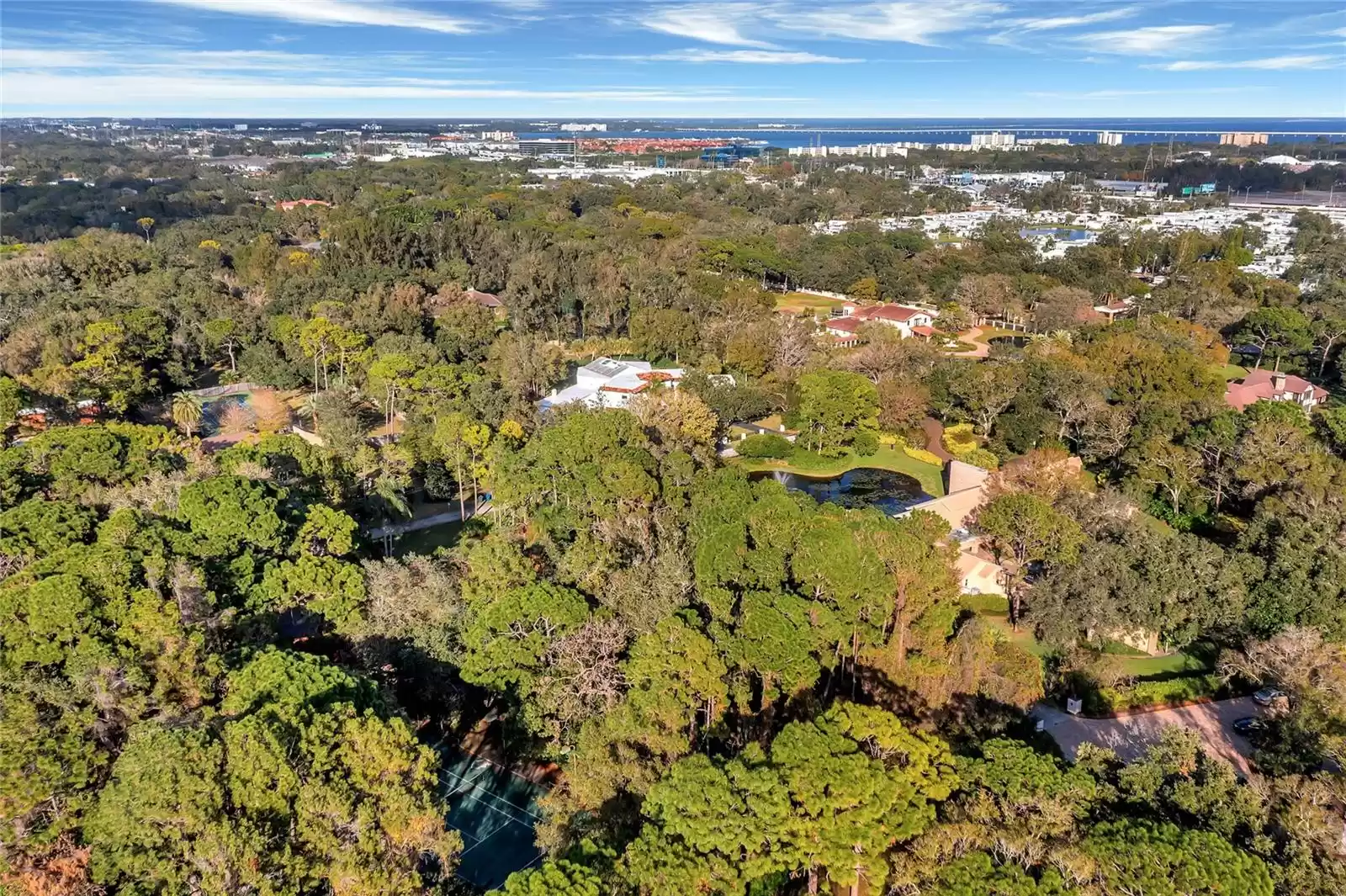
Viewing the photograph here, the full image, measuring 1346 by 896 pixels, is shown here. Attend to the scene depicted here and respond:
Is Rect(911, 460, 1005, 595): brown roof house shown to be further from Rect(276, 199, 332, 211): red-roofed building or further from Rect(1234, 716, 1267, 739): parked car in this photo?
Rect(276, 199, 332, 211): red-roofed building

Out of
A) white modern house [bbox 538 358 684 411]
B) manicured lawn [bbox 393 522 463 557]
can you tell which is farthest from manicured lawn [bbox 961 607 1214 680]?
white modern house [bbox 538 358 684 411]

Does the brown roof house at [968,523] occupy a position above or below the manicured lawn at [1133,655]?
above

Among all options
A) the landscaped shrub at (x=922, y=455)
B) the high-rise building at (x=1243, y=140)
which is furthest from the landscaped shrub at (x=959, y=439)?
the high-rise building at (x=1243, y=140)

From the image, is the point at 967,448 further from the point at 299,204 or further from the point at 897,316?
the point at 299,204

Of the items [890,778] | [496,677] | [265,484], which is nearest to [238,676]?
[496,677]

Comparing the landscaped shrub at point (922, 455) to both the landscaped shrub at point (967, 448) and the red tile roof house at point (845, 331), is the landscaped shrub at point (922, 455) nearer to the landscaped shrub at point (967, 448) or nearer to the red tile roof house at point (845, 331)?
the landscaped shrub at point (967, 448)

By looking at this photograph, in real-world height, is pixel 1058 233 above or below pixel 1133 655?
above

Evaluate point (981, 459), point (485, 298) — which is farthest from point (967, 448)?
point (485, 298)
